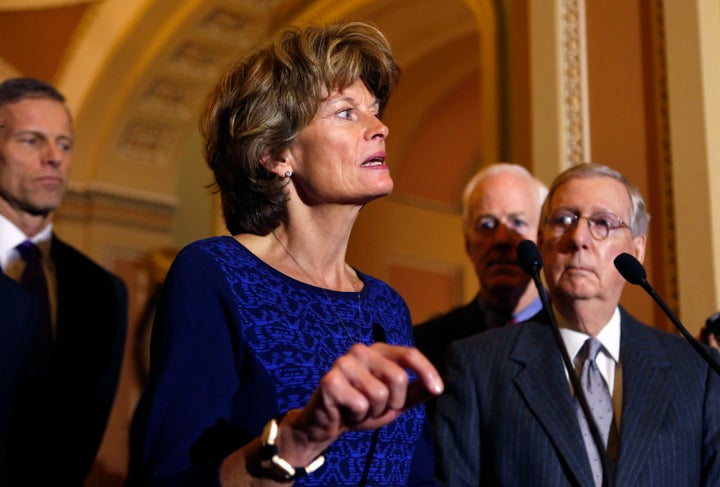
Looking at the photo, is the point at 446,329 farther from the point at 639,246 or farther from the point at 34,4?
the point at 34,4

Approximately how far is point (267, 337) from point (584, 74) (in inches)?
110

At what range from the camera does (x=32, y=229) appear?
322 centimetres

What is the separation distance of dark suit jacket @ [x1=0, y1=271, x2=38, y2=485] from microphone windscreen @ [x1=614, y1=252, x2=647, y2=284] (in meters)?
1.45

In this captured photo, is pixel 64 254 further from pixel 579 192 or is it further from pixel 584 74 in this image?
pixel 584 74

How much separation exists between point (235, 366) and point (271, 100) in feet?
1.69

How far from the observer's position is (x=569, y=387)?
2.39m

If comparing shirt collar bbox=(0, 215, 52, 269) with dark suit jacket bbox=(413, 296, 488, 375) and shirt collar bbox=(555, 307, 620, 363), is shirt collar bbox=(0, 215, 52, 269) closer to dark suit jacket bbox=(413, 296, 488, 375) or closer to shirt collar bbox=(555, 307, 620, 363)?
dark suit jacket bbox=(413, 296, 488, 375)

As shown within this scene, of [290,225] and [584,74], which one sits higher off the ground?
[584,74]

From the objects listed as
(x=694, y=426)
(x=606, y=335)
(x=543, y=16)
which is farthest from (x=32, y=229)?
(x=543, y=16)

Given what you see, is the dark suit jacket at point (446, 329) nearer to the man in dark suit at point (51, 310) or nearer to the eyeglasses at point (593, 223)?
the eyeglasses at point (593, 223)

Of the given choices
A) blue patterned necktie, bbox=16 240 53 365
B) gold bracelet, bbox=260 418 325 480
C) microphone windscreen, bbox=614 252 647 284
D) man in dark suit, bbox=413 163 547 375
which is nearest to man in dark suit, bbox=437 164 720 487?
microphone windscreen, bbox=614 252 647 284

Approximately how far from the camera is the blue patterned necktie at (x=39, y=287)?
2967 mm

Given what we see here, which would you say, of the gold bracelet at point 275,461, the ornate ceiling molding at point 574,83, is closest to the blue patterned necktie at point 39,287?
the gold bracelet at point 275,461

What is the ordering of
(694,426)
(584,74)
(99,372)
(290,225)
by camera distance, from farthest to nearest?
(584,74)
(99,372)
(694,426)
(290,225)
